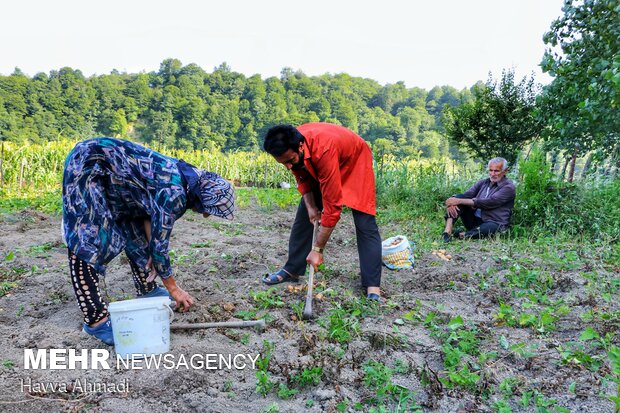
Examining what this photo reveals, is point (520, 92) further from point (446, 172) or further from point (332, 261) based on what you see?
point (332, 261)

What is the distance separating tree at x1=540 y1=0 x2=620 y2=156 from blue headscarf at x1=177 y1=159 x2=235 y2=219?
4.94m

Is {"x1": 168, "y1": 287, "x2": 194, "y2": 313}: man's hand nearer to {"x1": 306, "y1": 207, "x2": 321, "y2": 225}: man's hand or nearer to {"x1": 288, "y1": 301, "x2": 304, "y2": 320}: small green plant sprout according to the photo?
{"x1": 288, "y1": 301, "x2": 304, "y2": 320}: small green plant sprout

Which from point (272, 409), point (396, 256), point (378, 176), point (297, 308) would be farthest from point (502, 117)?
point (272, 409)

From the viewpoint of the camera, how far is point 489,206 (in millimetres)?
5512

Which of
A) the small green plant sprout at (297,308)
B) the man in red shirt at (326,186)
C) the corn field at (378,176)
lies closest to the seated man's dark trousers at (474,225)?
the corn field at (378,176)

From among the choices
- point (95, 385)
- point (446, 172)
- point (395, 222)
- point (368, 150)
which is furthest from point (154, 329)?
point (446, 172)

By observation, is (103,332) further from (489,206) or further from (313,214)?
(489,206)

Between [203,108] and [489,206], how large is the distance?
4214cm

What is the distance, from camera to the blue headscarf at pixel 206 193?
252 centimetres

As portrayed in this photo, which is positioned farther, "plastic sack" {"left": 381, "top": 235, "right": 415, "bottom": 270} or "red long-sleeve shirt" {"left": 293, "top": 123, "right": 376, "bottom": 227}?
"plastic sack" {"left": 381, "top": 235, "right": 415, "bottom": 270}

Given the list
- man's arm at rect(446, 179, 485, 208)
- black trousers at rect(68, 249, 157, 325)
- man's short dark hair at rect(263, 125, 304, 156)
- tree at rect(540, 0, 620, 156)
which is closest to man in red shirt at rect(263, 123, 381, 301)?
man's short dark hair at rect(263, 125, 304, 156)

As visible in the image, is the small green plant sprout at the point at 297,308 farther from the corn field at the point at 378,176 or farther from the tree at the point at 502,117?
the tree at the point at 502,117

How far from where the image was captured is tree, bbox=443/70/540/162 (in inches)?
484

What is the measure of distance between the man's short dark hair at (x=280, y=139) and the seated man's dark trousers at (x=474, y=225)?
340 cm
